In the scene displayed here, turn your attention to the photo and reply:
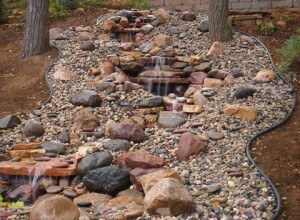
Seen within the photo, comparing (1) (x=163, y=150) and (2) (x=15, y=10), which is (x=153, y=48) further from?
A: (2) (x=15, y=10)

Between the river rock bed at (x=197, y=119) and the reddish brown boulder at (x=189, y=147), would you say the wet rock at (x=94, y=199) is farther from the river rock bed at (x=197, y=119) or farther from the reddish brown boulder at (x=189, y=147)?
the reddish brown boulder at (x=189, y=147)

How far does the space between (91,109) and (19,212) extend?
8.60 ft

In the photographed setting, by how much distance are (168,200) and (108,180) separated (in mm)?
1041

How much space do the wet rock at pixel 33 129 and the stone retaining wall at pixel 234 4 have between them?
5.70m

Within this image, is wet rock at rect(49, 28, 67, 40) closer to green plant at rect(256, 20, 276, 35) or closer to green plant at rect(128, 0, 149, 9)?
green plant at rect(128, 0, 149, 9)

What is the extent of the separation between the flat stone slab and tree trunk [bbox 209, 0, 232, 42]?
4.37m

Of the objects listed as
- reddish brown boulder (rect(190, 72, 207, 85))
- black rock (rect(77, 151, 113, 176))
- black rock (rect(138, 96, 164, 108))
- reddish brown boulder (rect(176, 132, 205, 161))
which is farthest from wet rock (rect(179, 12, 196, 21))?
black rock (rect(77, 151, 113, 176))

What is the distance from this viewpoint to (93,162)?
5.48m

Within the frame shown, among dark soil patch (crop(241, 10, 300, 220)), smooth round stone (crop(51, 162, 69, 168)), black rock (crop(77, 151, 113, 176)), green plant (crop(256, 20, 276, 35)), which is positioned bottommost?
smooth round stone (crop(51, 162, 69, 168))

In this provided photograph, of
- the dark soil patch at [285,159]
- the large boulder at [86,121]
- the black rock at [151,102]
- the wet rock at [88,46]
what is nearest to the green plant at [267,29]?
the dark soil patch at [285,159]

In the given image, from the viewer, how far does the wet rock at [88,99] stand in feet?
23.2

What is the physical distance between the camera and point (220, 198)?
15.1ft

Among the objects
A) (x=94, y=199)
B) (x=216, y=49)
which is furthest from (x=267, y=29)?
(x=94, y=199)

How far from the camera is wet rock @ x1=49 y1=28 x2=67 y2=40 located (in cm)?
970
